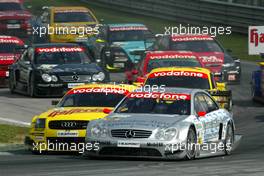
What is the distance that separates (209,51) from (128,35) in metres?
5.05

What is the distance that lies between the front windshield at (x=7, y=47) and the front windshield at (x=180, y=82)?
10742mm

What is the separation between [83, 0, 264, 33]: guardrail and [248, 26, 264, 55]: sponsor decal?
11.9 meters

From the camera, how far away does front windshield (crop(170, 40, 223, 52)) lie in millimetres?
31328

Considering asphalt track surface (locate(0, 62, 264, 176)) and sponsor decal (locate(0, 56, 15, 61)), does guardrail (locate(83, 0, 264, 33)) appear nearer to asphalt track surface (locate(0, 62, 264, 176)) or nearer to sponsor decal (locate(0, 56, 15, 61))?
sponsor decal (locate(0, 56, 15, 61))

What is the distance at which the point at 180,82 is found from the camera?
72.3ft

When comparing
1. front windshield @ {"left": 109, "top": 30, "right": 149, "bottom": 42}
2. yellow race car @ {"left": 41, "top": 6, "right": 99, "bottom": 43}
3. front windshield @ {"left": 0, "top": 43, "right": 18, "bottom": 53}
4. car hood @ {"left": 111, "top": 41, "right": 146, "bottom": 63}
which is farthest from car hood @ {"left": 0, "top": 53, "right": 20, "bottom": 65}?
yellow race car @ {"left": 41, "top": 6, "right": 99, "bottom": 43}

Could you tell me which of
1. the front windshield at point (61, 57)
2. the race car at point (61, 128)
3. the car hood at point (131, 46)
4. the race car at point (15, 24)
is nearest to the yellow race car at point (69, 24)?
the car hood at point (131, 46)

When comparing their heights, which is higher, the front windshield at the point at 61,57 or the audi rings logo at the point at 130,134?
the audi rings logo at the point at 130,134

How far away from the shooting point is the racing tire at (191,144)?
15380 millimetres

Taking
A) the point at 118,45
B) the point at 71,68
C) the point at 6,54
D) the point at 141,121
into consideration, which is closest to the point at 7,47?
the point at 6,54

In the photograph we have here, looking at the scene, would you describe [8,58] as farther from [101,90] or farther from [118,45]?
[101,90]

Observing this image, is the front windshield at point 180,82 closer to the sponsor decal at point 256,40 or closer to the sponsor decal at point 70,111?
the sponsor decal at point 70,111

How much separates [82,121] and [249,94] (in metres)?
11.7

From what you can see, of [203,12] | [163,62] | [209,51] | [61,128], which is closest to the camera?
[61,128]
